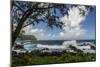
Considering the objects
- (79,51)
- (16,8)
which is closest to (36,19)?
(16,8)

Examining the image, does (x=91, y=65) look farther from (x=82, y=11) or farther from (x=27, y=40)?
(x=27, y=40)

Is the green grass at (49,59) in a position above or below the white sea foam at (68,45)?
below

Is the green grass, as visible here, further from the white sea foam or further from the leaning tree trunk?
the leaning tree trunk

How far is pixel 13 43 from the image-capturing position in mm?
1968

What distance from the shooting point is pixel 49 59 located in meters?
2.08

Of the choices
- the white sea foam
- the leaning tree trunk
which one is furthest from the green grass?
the leaning tree trunk

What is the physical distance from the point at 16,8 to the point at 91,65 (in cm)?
105

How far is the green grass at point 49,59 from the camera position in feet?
6.52

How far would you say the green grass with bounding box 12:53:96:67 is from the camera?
1.99 meters

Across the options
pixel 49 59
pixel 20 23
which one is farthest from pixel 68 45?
pixel 20 23

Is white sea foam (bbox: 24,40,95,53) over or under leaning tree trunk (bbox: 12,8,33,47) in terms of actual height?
under

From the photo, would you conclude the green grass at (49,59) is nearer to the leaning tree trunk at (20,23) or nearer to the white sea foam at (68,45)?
the white sea foam at (68,45)

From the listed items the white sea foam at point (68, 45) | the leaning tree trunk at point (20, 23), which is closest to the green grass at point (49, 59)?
the white sea foam at point (68, 45)

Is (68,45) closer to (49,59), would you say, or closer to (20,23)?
(49,59)
